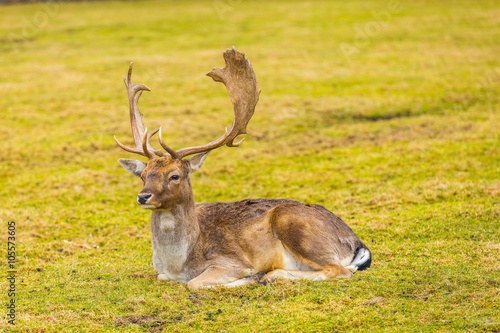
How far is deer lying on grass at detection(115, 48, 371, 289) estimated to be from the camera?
35.0 feet

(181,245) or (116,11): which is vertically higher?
(116,11)

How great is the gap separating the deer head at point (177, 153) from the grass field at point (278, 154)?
123 cm

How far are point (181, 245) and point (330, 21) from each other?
3020cm

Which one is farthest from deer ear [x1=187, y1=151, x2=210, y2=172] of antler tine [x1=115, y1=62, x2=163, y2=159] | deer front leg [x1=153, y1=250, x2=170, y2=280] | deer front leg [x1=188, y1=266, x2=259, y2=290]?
deer front leg [x1=188, y1=266, x2=259, y2=290]

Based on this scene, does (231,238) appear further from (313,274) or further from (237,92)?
(237,92)

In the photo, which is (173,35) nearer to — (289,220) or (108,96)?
(108,96)

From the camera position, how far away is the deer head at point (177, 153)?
Result: 10564mm

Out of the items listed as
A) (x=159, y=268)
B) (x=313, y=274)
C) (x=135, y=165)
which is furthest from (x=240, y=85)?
(x=313, y=274)

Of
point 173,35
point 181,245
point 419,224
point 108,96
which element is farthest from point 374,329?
point 173,35

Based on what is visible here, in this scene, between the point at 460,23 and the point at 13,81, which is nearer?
the point at 13,81

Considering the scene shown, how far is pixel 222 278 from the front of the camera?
35.2 ft

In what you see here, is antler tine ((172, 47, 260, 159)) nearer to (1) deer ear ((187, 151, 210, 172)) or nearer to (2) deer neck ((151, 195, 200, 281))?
(1) deer ear ((187, 151, 210, 172))

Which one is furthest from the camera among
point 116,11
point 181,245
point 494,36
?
point 116,11

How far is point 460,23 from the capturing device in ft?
124
